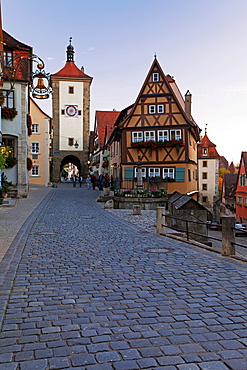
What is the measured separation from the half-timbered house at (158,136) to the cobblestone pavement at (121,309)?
20122 mm

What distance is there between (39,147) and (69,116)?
15643 millimetres

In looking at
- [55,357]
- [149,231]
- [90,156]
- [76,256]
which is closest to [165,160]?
[149,231]

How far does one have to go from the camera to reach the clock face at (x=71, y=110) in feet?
189

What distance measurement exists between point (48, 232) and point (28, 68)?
18.3 m

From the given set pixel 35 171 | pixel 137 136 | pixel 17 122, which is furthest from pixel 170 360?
pixel 35 171

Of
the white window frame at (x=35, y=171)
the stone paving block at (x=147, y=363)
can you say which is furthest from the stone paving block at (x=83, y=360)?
the white window frame at (x=35, y=171)

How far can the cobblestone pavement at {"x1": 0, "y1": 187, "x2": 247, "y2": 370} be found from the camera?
3.73 meters

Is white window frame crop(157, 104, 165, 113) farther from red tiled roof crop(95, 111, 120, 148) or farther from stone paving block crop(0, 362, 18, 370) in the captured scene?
stone paving block crop(0, 362, 18, 370)

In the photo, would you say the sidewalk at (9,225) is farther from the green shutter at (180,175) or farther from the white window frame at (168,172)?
the green shutter at (180,175)

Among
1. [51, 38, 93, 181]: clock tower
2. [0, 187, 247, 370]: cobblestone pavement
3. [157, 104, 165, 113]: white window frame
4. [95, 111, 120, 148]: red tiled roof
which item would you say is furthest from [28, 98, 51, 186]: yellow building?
[0, 187, 247, 370]: cobblestone pavement

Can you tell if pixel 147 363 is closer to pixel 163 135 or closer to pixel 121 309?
pixel 121 309

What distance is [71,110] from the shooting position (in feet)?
189

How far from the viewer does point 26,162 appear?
27531 millimetres

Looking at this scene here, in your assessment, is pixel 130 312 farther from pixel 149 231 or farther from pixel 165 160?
pixel 165 160
